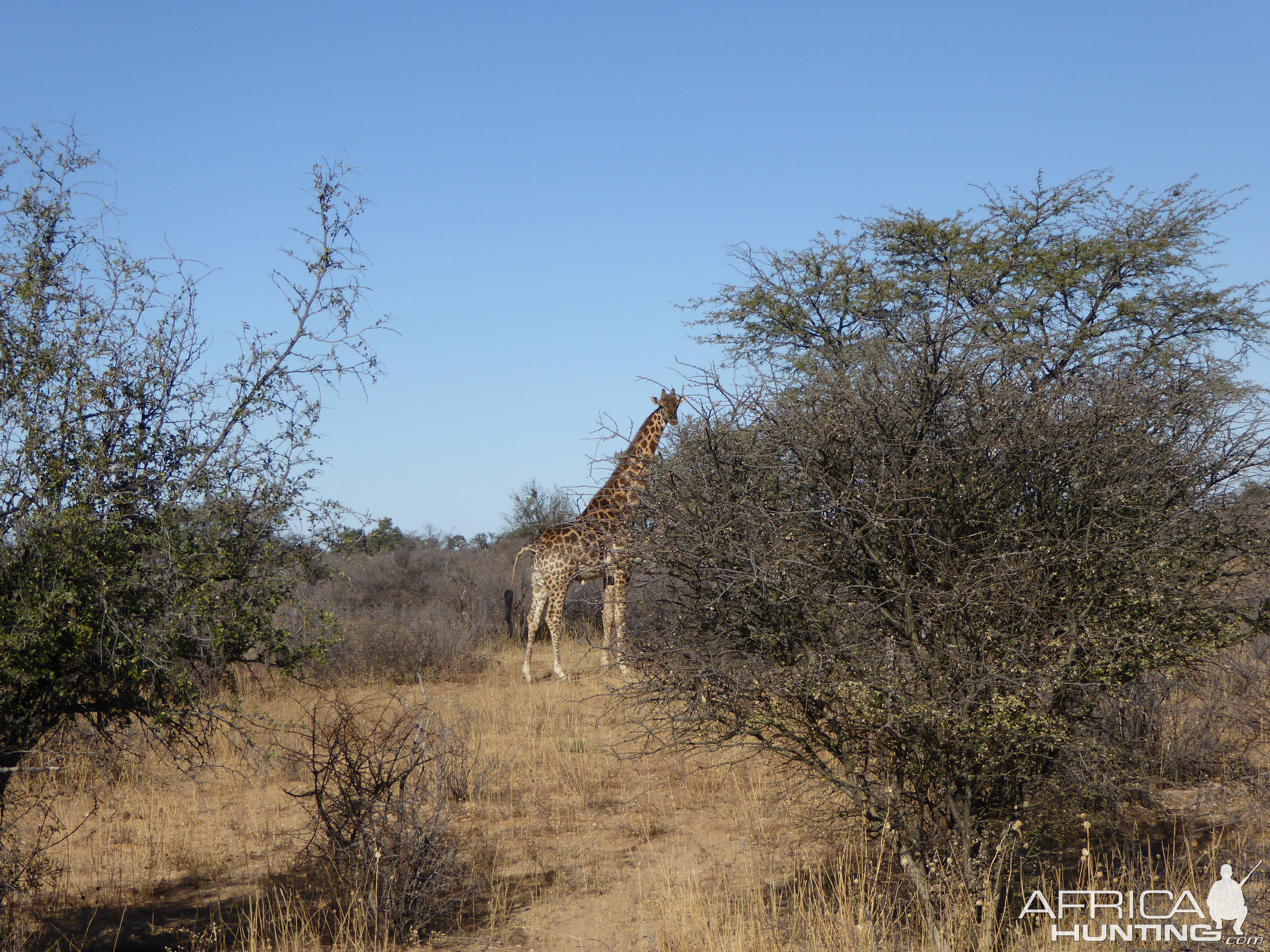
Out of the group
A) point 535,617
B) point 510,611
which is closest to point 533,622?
point 535,617

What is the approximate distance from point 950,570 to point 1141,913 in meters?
2.09

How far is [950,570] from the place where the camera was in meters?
4.00

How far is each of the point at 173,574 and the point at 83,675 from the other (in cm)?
64

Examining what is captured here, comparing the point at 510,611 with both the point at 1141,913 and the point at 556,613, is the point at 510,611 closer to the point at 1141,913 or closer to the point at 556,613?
the point at 556,613

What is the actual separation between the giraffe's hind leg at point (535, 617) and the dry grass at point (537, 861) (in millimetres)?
2893

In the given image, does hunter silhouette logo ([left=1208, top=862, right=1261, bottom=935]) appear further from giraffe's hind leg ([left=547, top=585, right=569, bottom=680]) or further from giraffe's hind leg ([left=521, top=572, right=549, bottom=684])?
giraffe's hind leg ([left=547, top=585, right=569, bottom=680])

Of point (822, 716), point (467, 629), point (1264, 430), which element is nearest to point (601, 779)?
point (822, 716)

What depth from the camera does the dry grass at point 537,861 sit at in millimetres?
4988

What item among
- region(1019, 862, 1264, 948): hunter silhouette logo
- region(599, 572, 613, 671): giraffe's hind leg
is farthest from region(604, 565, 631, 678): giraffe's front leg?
region(599, 572, 613, 671): giraffe's hind leg

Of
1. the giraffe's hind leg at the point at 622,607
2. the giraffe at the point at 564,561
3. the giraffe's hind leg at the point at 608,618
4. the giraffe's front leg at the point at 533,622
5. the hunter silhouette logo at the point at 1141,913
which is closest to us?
A: the hunter silhouette logo at the point at 1141,913

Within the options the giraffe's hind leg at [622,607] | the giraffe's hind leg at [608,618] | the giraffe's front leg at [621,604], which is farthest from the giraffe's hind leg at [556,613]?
the giraffe's front leg at [621,604]

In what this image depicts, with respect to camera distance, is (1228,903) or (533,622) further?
(533,622)

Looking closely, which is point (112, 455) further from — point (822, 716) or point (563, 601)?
point (563, 601)

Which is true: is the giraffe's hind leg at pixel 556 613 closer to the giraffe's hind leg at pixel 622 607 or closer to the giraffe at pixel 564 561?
the giraffe at pixel 564 561
